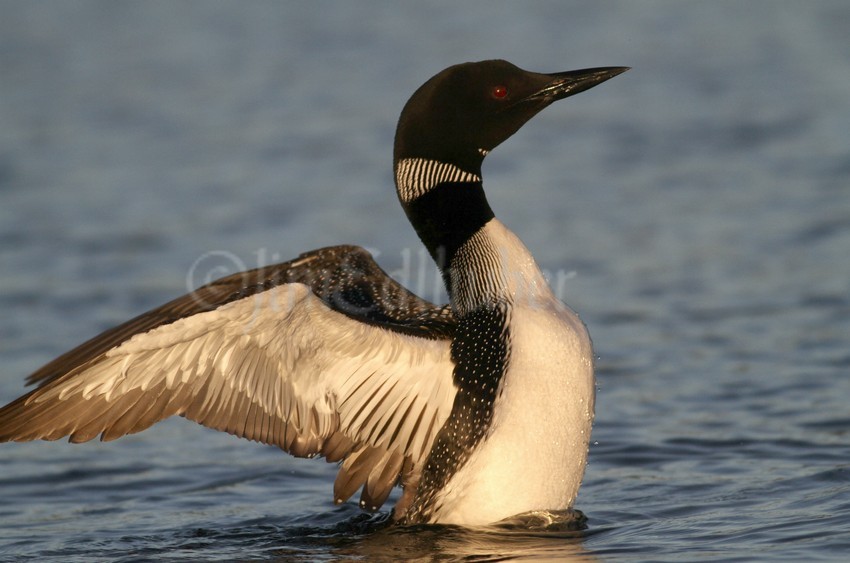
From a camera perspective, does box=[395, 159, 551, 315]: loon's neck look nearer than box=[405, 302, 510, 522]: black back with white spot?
No

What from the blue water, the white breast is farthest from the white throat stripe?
the blue water

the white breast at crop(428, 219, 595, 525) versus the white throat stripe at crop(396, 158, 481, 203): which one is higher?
the white throat stripe at crop(396, 158, 481, 203)

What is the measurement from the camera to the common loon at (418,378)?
488 cm

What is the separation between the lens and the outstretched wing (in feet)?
15.6

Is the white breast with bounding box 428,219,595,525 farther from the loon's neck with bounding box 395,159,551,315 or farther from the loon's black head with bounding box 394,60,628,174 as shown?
the loon's black head with bounding box 394,60,628,174

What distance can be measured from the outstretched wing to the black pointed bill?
1.03 metres

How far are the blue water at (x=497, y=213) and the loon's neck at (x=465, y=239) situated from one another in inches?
36.0

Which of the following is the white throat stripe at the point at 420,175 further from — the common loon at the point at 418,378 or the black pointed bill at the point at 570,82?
the black pointed bill at the point at 570,82

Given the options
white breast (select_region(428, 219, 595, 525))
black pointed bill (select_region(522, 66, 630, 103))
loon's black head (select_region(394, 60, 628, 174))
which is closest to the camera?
white breast (select_region(428, 219, 595, 525))

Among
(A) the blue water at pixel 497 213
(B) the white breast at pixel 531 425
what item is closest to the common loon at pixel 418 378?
(B) the white breast at pixel 531 425

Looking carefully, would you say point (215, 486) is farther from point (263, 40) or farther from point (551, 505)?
point (263, 40)

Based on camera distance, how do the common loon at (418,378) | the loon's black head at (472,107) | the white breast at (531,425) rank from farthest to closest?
the loon's black head at (472,107)
the white breast at (531,425)
the common loon at (418,378)

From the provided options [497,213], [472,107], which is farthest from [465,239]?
[497,213]

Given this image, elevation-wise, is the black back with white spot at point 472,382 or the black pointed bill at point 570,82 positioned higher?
the black pointed bill at point 570,82
